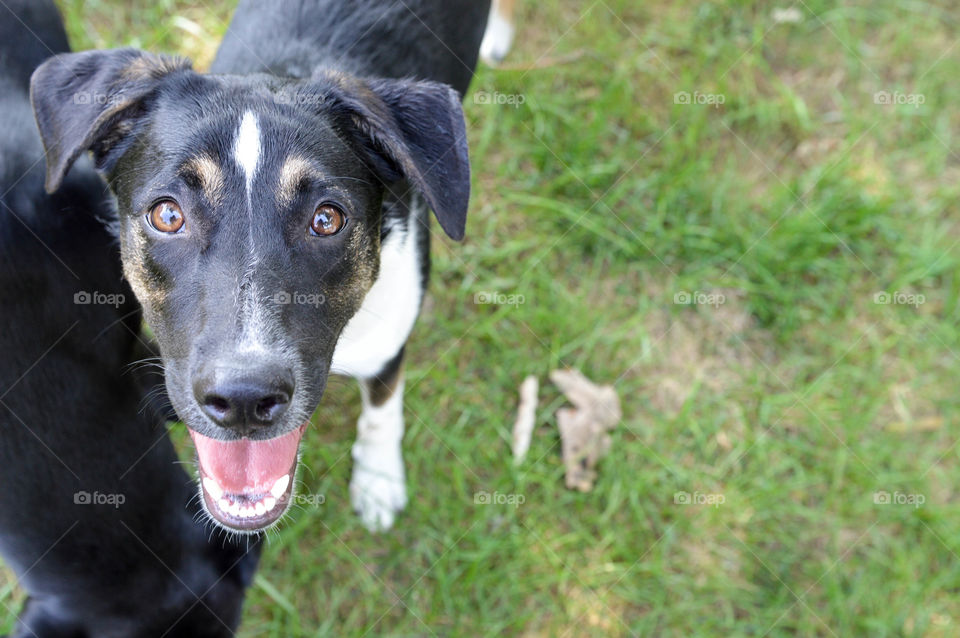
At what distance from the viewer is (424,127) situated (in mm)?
2850

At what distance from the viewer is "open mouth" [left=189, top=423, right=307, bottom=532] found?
2791mm

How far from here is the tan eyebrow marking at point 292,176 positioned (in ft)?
8.57

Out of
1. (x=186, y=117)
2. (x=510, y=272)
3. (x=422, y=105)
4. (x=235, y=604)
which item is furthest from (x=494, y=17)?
(x=235, y=604)

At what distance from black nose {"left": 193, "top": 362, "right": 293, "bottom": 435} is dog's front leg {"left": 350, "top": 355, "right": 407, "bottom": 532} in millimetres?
1509

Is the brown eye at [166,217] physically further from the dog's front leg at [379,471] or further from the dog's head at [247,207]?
the dog's front leg at [379,471]

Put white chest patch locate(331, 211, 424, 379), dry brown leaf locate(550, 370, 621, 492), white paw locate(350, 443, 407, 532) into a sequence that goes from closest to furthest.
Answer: white chest patch locate(331, 211, 424, 379)
white paw locate(350, 443, 407, 532)
dry brown leaf locate(550, 370, 621, 492)

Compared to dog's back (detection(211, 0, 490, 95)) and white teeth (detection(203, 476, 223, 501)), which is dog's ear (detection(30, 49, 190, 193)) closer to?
dog's back (detection(211, 0, 490, 95))

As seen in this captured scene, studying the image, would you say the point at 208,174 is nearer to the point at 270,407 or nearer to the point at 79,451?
the point at 270,407

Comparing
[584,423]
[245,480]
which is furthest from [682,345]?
[245,480]

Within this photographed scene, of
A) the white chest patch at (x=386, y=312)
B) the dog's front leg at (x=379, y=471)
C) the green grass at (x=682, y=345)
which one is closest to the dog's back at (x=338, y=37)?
the white chest patch at (x=386, y=312)

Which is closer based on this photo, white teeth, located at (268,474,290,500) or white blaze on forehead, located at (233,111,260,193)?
white blaze on forehead, located at (233,111,260,193)

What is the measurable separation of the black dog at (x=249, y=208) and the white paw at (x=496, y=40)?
2079 mm

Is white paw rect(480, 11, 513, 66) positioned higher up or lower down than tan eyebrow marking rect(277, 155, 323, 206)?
lower down

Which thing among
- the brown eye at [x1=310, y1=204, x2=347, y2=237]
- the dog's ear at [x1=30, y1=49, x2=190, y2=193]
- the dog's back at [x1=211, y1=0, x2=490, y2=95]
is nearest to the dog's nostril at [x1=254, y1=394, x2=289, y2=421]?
the brown eye at [x1=310, y1=204, x2=347, y2=237]
